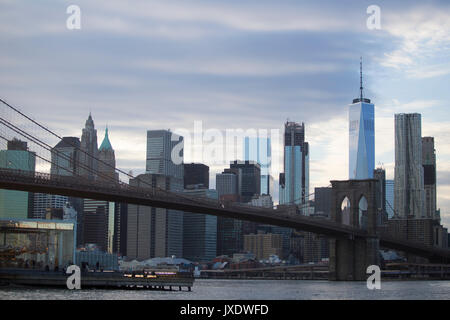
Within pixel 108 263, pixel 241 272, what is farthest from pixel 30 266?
pixel 241 272

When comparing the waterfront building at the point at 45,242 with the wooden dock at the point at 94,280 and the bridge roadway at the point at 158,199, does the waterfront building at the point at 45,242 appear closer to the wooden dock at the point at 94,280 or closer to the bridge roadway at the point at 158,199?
the bridge roadway at the point at 158,199

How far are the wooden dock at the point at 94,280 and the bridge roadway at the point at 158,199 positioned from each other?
6.15m

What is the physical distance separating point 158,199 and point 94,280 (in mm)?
13907

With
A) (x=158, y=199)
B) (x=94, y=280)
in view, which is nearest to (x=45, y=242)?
(x=158, y=199)

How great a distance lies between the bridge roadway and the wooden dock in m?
6.15

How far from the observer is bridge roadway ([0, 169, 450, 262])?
59909 millimetres

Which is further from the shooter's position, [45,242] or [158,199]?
[45,242]

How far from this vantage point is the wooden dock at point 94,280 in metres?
56.6

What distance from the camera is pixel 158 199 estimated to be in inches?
2798

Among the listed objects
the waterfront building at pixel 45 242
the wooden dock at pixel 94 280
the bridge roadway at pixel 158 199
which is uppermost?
the bridge roadway at pixel 158 199

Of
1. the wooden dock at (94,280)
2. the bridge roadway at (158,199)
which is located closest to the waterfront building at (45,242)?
the bridge roadway at (158,199)

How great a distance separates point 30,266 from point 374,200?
4607cm

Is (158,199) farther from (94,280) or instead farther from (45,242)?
(94,280)

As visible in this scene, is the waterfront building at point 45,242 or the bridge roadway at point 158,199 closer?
the bridge roadway at point 158,199
